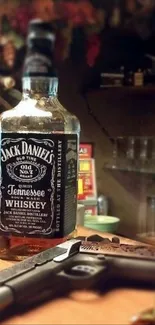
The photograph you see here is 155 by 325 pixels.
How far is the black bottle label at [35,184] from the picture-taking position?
554mm

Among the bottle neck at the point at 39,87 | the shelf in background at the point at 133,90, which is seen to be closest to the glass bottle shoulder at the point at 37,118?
the bottle neck at the point at 39,87

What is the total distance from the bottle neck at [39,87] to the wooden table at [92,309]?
26 cm

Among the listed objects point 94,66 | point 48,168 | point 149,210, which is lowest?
point 149,210

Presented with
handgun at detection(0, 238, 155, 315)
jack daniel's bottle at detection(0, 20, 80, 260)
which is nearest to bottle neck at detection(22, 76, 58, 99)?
jack daniel's bottle at detection(0, 20, 80, 260)

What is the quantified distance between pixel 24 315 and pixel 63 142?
227 mm

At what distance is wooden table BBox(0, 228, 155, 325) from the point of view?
0.38 metres

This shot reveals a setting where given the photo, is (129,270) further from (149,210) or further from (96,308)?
(149,210)

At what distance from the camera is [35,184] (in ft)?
1.83

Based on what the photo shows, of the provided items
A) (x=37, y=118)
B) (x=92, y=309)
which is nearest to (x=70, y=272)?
(x=92, y=309)

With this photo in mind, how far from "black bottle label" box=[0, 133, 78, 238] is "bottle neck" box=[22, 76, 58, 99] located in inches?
2.5

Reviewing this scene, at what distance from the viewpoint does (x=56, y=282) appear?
1.41 feet

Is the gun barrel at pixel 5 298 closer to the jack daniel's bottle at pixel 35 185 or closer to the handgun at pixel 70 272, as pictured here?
the handgun at pixel 70 272

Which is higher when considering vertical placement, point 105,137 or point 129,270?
point 105,137

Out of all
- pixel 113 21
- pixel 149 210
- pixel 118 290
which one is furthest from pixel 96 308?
pixel 149 210
